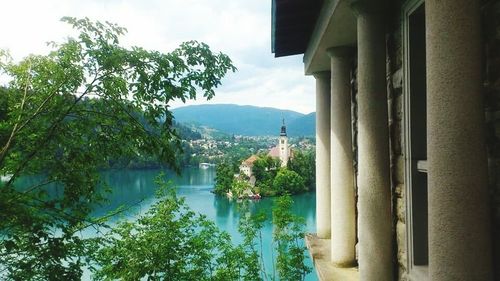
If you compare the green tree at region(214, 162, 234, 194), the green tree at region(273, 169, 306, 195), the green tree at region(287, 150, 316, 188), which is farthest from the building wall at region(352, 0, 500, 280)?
the green tree at region(287, 150, 316, 188)

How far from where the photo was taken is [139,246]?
6.45 metres

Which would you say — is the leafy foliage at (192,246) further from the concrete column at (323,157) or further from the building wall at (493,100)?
the building wall at (493,100)

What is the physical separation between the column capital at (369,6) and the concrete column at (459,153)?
1.45m

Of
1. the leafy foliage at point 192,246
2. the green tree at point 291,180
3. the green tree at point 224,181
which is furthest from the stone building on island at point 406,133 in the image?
the green tree at point 291,180

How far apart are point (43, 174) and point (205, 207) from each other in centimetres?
5156

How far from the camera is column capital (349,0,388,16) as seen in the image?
3172mm

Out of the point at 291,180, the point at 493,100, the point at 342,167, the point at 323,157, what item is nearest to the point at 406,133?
the point at 493,100

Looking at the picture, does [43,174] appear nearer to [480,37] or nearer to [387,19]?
[387,19]

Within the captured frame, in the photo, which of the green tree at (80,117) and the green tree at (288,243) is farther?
the green tree at (288,243)

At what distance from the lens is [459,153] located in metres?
1.73

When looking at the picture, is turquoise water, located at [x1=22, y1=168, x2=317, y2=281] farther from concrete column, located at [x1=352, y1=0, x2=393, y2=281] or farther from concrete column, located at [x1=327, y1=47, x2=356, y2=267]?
concrete column, located at [x1=352, y1=0, x2=393, y2=281]

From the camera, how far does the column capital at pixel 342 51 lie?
4652 millimetres

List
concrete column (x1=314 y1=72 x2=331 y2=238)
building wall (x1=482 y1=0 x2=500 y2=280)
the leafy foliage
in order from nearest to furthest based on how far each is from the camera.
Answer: building wall (x1=482 y1=0 x2=500 y2=280) → concrete column (x1=314 y1=72 x2=331 y2=238) → the leafy foliage

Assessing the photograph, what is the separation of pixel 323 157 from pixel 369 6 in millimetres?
3065
